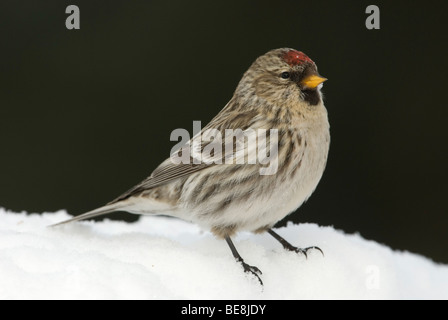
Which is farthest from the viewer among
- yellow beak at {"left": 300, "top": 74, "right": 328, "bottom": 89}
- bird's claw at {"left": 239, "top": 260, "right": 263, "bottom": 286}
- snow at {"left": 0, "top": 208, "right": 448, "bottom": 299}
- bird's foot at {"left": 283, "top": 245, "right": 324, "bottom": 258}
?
yellow beak at {"left": 300, "top": 74, "right": 328, "bottom": 89}

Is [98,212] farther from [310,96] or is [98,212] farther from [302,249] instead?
[310,96]

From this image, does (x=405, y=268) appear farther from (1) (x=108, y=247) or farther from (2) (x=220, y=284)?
(1) (x=108, y=247)

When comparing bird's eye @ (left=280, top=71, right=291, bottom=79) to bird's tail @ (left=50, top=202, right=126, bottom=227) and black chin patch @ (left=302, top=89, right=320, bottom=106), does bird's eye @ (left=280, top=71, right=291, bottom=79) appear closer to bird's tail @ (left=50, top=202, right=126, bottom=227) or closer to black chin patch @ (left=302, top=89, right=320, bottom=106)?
black chin patch @ (left=302, top=89, right=320, bottom=106)

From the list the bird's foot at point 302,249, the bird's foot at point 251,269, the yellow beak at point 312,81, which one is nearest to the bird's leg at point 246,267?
the bird's foot at point 251,269

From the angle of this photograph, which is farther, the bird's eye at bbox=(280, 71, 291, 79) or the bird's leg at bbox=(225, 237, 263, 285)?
the bird's eye at bbox=(280, 71, 291, 79)

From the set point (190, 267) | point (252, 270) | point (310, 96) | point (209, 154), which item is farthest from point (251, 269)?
point (310, 96)

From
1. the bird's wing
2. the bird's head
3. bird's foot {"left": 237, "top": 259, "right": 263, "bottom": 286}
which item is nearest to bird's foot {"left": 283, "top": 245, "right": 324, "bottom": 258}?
bird's foot {"left": 237, "top": 259, "right": 263, "bottom": 286}

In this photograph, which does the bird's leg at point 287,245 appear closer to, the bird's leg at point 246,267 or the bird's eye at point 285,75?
the bird's leg at point 246,267

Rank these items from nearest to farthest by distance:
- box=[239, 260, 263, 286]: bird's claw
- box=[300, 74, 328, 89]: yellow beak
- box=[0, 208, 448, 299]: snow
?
1. box=[0, 208, 448, 299]: snow
2. box=[239, 260, 263, 286]: bird's claw
3. box=[300, 74, 328, 89]: yellow beak

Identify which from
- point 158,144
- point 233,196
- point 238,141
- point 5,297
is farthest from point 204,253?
point 158,144
